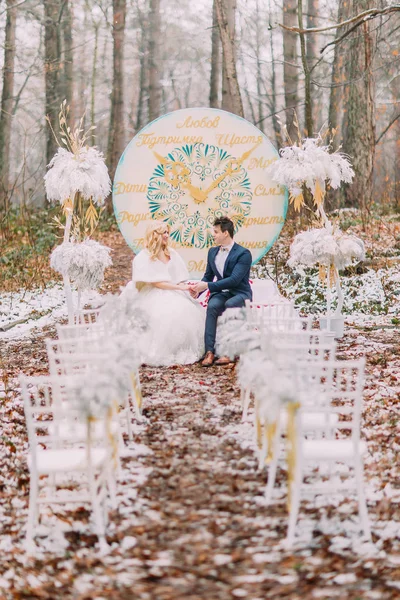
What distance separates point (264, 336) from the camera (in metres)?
4.73

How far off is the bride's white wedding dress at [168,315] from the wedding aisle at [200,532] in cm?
216

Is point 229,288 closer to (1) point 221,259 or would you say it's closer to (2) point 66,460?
(1) point 221,259

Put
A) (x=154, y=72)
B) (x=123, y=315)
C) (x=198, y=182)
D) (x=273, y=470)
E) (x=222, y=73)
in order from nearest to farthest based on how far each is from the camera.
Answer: (x=273, y=470)
(x=123, y=315)
(x=198, y=182)
(x=222, y=73)
(x=154, y=72)

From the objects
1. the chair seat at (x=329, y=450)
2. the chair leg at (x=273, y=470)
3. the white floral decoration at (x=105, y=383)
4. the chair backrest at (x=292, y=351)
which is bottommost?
the chair leg at (x=273, y=470)

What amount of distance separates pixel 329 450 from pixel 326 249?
4.96 m

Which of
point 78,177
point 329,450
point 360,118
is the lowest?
point 329,450

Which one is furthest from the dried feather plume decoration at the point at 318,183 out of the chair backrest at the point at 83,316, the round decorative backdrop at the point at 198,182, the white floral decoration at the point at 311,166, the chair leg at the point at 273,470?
the chair leg at the point at 273,470

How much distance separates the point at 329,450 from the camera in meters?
4.14

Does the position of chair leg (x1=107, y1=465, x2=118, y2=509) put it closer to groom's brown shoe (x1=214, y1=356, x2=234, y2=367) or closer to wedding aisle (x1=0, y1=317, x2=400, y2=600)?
wedding aisle (x1=0, y1=317, x2=400, y2=600)

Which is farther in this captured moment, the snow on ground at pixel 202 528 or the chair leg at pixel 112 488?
the chair leg at pixel 112 488

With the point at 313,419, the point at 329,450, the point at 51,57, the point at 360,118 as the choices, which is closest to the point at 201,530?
the point at 329,450

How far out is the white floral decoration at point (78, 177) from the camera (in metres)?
8.40

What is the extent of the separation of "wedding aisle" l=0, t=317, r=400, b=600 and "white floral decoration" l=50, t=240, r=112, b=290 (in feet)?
8.97

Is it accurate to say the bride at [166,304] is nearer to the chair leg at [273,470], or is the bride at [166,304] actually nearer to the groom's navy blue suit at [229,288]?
the groom's navy blue suit at [229,288]
